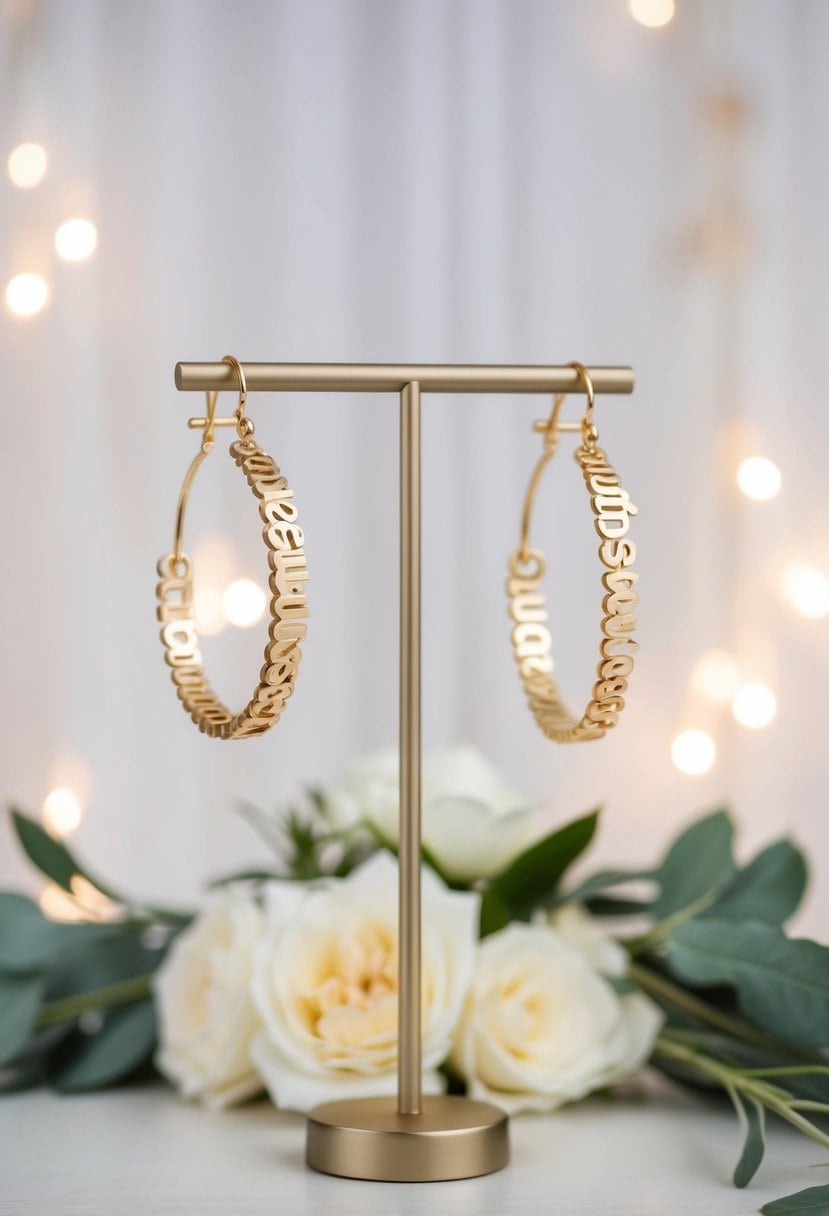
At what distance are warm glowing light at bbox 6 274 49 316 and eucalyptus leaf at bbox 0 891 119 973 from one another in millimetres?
533

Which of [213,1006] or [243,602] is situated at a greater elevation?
[243,602]

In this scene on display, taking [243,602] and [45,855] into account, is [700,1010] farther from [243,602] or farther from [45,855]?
[243,602]

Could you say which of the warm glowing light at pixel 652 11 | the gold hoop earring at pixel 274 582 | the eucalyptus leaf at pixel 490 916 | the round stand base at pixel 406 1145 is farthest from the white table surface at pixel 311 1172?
the warm glowing light at pixel 652 11

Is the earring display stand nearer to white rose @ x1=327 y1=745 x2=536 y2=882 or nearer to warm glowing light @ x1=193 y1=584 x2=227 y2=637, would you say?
white rose @ x1=327 y1=745 x2=536 y2=882

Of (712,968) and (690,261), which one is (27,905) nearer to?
(712,968)

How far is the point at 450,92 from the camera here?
1.16 metres

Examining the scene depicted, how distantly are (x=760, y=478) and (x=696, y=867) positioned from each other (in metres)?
0.47

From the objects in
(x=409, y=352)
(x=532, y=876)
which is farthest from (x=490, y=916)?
(x=409, y=352)

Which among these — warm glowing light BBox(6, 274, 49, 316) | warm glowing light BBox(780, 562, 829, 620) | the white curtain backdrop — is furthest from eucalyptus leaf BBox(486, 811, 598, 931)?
warm glowing light BBox(6, 274, 49, 316)

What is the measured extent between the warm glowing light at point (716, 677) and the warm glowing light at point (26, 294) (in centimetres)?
65

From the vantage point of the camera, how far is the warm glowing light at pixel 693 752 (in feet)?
3.86

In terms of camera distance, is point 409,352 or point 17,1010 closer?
point 17,1010

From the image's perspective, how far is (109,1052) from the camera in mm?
808

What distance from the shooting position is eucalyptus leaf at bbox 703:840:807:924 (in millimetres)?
786
